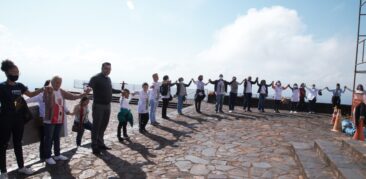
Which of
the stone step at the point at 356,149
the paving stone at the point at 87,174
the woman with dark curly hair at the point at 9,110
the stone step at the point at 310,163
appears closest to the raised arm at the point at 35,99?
the woman with dark curly hair at the point at 9,110

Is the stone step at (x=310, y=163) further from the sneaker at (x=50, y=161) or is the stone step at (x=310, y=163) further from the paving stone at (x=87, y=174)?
the sneaker at (x=50, y=161)

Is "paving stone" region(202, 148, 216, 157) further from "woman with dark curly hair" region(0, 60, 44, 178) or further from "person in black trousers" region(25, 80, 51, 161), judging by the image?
"woman with dark curly hair" region(0, 60, 44, 178)

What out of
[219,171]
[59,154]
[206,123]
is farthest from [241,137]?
[59,154]

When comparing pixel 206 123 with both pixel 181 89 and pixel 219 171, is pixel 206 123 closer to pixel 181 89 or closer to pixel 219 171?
pixel 181 89

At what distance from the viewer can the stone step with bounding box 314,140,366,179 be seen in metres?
4.74

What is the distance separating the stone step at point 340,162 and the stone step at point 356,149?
0.25 ft

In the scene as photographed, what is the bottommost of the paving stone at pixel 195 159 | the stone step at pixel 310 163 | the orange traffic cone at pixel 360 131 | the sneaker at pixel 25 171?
the sneaker at pixel 25 171

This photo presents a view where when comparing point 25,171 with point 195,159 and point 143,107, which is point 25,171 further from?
point 143,107

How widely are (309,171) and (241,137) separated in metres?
3.76

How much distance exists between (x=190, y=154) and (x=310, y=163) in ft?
8.95

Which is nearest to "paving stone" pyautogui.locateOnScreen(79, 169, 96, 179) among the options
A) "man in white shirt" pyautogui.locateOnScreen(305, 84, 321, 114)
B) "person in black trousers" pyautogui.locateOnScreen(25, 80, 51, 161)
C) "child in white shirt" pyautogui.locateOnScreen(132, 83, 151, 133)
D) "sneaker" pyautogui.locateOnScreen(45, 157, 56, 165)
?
"sneaker" pyautogui.locateOnScreen(45, 157, 56, 165)

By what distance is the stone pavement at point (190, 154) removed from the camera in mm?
5586

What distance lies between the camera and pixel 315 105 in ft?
59.8

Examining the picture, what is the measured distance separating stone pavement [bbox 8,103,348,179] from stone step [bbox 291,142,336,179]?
0.57 feet
